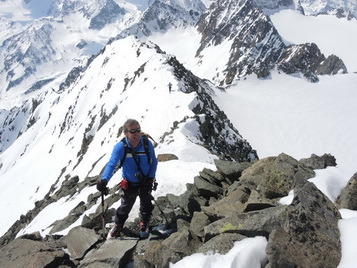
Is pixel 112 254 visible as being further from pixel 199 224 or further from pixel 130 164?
pixel 130 164

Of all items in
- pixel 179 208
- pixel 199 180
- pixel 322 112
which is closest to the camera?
pixel 179 208

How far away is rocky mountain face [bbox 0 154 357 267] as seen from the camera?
5336mm

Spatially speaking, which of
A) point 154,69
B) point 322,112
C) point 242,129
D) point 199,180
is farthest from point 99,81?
point 199,180

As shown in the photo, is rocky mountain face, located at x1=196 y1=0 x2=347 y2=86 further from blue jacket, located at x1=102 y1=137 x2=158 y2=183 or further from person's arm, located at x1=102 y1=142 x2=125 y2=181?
person's arm, located at x1=102 y1=142 x2=125 y2=181

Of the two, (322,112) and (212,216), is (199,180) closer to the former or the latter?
(212,216)

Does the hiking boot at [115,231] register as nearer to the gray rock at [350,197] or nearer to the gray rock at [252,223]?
the gray rock at [252,223]

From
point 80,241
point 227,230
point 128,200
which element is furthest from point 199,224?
point 80,241

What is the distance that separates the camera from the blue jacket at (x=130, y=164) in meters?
8.11

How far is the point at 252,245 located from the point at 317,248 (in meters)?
1.15

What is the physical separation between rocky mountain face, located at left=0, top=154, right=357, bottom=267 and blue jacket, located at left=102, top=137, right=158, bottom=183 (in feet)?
5.61

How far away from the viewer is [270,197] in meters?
8.24

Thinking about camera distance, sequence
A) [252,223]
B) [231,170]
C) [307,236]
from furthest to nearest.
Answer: [231,170]
[252,223]
[307,236]

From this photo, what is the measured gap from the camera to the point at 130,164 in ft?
27.7

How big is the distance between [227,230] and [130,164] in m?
3.48
